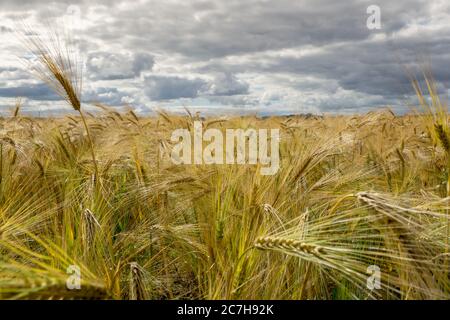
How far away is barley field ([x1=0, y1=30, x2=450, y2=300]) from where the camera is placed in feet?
5.62

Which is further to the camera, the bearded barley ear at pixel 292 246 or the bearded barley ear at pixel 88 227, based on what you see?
the bearded barley ear at pixel 88 227

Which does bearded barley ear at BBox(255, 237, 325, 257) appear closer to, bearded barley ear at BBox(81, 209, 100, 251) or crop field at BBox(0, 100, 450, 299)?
crop field at BBox(0, 100, 450, 299)

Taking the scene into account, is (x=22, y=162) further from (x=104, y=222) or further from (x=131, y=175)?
(x=104, y=222)

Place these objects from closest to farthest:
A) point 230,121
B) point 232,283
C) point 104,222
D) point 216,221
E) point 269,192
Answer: point 232,283 < point 216,221 < point 269,192 < point 104,222 < point 230,121

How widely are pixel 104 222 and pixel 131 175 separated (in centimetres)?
150

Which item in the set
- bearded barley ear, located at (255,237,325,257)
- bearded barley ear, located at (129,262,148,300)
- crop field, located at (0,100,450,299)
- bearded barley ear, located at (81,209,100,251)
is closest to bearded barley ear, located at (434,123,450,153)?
crop field, located at (0,100,450,299)

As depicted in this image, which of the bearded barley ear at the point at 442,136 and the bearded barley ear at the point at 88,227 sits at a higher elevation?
the bearded barley ear at the point at 442,136

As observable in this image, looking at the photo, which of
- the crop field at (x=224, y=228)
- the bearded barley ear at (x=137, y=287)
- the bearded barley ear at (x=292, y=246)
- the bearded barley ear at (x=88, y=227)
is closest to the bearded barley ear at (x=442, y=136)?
the crop field at (x=224, y=228)

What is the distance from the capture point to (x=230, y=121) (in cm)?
573

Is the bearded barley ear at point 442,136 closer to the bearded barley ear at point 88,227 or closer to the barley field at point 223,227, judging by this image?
the barley field at point 223,227

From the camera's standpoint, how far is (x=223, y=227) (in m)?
2.37

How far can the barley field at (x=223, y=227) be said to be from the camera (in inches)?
67.4

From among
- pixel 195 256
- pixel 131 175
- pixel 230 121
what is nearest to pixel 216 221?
pixel 195 256

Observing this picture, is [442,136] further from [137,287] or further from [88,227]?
[88,227]
